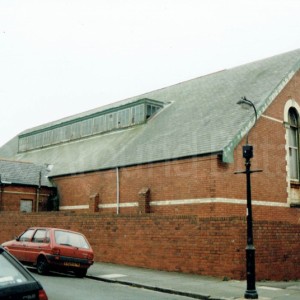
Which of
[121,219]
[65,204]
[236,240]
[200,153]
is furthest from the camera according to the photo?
[65,204]

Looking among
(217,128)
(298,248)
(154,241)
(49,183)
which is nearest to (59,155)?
(49,183)

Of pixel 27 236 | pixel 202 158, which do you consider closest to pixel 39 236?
pixel 27 236

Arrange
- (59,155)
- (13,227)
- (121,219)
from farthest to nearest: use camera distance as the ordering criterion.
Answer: (59,155) < (13,227) < (121,219)

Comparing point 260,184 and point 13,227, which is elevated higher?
point 260,184

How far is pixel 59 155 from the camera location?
3428 cm

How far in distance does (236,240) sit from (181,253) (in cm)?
245

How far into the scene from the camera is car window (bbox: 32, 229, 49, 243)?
15693 mm

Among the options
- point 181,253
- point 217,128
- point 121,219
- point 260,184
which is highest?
point 217,128

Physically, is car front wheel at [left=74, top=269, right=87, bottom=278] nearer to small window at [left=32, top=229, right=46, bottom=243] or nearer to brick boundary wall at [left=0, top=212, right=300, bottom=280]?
small window at [left=32, top=229, right=46, bottom=243]

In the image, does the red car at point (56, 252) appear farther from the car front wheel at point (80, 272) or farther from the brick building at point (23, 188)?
the brick building at point (23, 188)

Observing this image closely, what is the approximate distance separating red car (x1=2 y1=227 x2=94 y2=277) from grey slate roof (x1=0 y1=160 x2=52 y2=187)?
1324 cm

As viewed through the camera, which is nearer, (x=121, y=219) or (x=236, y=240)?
(x=236, y=240)

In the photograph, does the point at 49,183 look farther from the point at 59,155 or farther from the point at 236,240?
the point at 236,240

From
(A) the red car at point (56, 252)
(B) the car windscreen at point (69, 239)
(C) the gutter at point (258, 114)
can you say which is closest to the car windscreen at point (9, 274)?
(A) the red car at point (56, 252)
